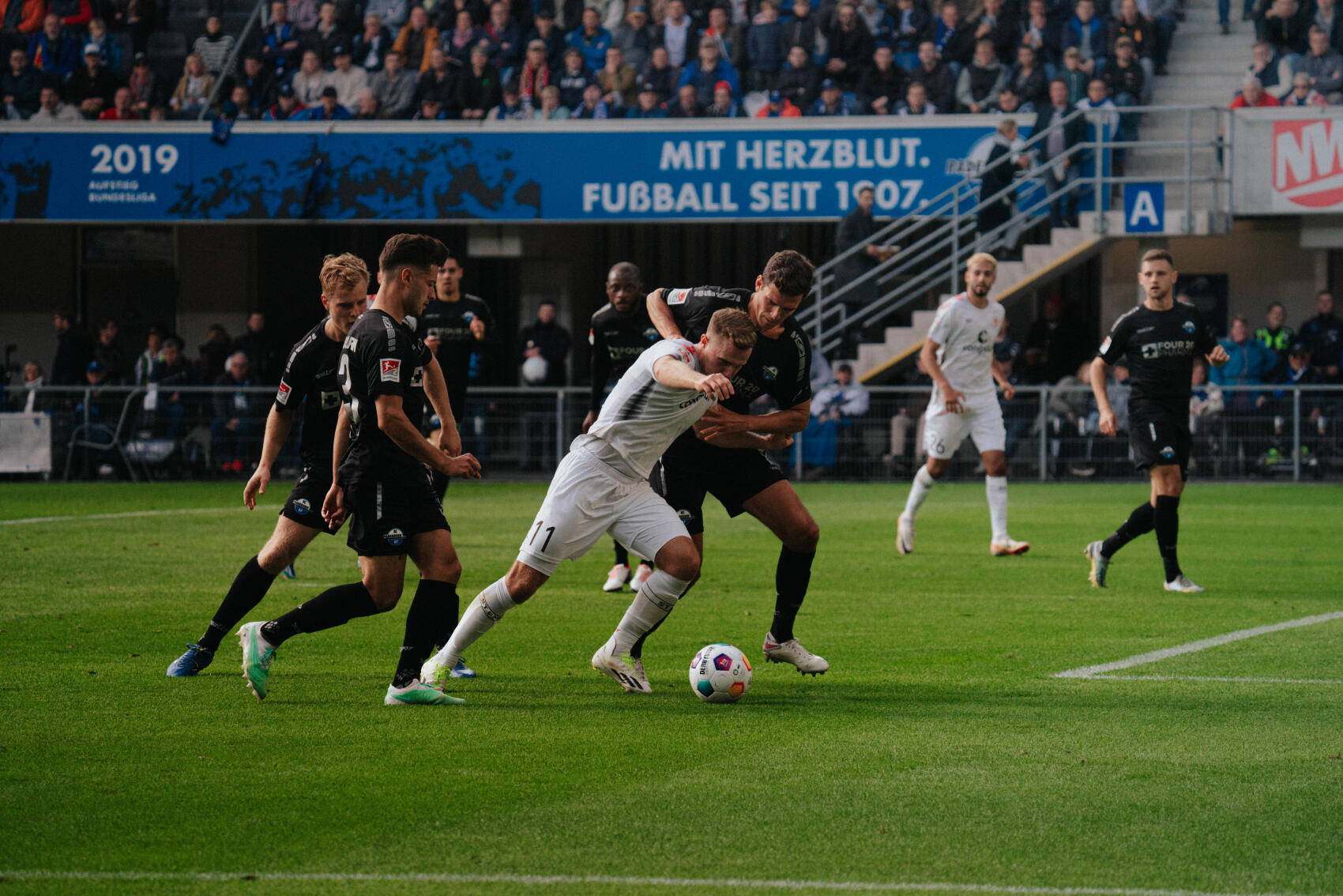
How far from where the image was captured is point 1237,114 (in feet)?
71.1

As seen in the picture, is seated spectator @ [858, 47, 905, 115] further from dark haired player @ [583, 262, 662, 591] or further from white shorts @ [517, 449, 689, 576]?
white shorts @ [517, 449, 689, 576]

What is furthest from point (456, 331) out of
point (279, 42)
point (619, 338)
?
point (279, 42)

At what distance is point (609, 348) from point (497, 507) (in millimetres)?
7269

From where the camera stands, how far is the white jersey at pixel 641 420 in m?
6.57

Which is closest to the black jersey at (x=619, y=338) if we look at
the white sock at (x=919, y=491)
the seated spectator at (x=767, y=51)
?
the white sock at (x=919, y=491)

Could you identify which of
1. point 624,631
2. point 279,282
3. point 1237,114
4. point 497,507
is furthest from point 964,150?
point 624,631

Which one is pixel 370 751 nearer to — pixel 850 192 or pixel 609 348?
pixel 609 348

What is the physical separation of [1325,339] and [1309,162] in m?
2.35

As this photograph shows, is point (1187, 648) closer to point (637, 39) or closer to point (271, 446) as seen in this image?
point (271, 446)

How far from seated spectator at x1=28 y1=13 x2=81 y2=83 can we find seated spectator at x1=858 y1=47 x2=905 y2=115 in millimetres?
11746

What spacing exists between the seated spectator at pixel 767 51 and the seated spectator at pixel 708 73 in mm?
354

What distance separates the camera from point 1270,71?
75.2 ft

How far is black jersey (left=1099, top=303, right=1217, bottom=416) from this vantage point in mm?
10812

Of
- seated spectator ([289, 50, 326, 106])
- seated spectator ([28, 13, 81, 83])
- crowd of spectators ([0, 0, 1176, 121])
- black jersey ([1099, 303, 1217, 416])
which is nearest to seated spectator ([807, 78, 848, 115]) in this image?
crowd of spectators ([0, 0, 1176, 121])
